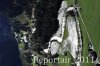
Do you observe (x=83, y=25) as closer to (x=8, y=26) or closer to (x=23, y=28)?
(x=23, y=28)

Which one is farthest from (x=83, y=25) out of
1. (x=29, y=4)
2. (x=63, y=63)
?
(x=29, y=4)

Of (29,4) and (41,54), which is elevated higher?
(29,4)

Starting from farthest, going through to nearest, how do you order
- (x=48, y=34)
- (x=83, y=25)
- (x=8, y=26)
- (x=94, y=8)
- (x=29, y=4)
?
(x=8, y=26) → (x=29, y=4) → (x=48, y=34) → (x=83, y=25) → (x=94, y=8)

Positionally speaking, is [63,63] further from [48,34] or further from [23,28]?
[23,28]

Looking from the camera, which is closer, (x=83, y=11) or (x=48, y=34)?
(x=83, y=11)

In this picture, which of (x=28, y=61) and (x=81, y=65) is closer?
(x=81, y=65)

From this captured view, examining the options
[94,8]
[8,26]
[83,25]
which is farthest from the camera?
[8,26]

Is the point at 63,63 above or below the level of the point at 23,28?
below

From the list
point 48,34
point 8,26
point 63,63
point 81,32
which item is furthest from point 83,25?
point 8,26

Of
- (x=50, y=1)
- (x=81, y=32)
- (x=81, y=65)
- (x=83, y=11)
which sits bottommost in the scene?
(x=81, y=65)
